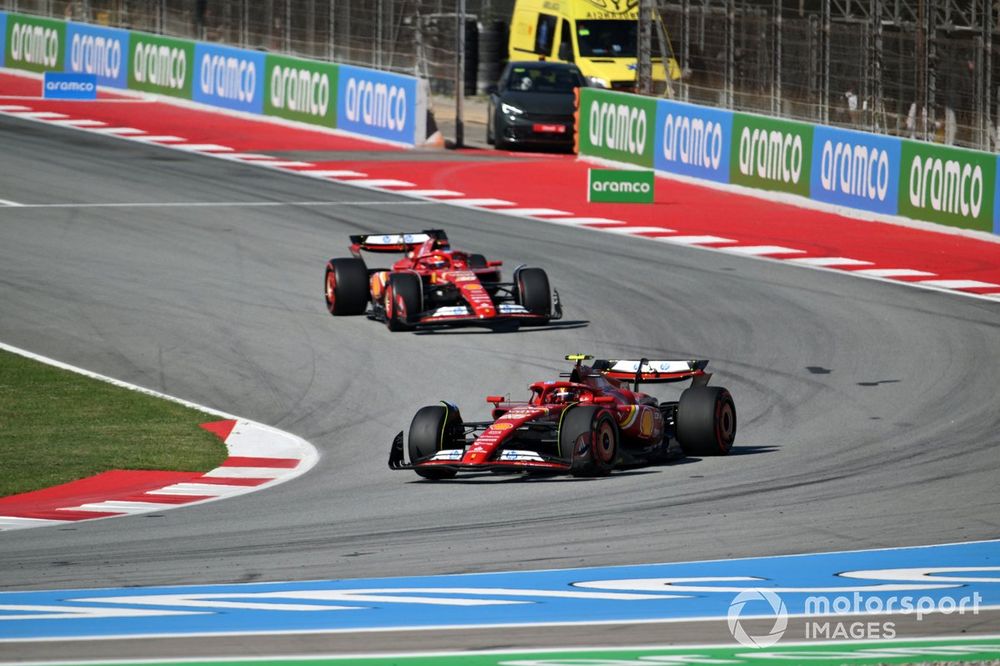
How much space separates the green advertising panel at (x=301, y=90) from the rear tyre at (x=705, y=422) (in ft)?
85.5

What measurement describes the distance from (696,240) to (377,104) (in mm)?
13038

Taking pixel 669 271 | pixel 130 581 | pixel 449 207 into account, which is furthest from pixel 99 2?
pixel 130 581

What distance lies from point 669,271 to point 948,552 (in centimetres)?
1436

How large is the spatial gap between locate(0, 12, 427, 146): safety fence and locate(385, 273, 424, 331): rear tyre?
56.5ft

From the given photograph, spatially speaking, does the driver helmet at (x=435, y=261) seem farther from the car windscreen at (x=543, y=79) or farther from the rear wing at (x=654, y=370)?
the car windscreen at (x=543, y=79)

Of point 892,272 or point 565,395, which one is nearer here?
point 565,395

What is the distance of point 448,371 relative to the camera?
19219 mm

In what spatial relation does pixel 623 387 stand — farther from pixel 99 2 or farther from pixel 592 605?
pixel 99 2

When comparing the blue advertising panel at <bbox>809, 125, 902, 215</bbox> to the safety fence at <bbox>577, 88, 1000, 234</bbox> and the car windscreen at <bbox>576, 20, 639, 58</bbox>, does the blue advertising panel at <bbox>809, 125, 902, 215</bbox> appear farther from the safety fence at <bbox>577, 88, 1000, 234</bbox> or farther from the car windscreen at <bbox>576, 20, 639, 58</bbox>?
the car windscreen at <bbox>576, 20, 639, 58</bbox>

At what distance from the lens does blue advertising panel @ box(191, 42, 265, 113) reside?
41.8 m

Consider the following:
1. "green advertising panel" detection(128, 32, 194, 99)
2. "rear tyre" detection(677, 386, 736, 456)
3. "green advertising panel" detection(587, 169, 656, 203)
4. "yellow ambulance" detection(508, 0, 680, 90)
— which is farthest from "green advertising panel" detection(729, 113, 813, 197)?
"rear tyre" detection(677, 386, 736, 456)

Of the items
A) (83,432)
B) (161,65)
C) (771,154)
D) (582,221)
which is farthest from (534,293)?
(161,65)

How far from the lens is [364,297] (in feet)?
72.0

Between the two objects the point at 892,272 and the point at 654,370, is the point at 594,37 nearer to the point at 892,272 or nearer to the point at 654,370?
the point at 892,272
